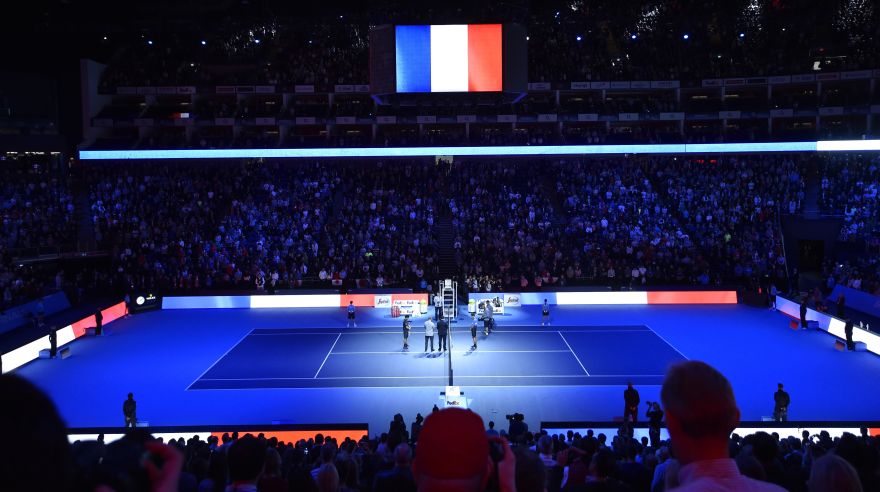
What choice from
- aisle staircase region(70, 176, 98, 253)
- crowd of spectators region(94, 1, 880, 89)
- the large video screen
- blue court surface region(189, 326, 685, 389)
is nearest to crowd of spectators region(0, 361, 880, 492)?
blue court surface region(189, 326, 685, 389)

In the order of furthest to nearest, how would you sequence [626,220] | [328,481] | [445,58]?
[626,220], [445,58], [328,481]

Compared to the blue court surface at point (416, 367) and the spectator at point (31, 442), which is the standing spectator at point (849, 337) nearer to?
the blue court surface at point (416, 367)

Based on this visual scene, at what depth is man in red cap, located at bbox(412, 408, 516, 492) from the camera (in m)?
2.30

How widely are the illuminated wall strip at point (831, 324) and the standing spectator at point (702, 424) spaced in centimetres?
2548

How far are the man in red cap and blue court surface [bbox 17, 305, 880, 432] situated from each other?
15.3 m

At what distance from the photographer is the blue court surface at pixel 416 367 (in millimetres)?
18250

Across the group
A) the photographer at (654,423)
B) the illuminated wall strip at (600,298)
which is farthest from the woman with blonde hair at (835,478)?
the illuminated wall strip at (600,298)

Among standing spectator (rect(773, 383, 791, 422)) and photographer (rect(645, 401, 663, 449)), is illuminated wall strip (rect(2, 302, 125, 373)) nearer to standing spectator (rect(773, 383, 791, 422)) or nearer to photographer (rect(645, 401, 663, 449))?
photographer (rect(645, 401, 663, 449))

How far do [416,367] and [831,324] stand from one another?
55.1 feet

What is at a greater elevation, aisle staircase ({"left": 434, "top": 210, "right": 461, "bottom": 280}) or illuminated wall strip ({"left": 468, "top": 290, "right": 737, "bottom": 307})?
aisle staircase ({"left": 434, "top": 210, "right": 461, "bottom": 280})

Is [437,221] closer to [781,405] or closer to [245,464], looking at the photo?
[781,405]

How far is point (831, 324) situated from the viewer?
2664 cm

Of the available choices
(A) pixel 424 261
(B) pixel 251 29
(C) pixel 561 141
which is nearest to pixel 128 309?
(A) pixel 424 261

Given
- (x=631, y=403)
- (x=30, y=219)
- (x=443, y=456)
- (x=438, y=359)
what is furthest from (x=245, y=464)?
(x=30, y=219)
